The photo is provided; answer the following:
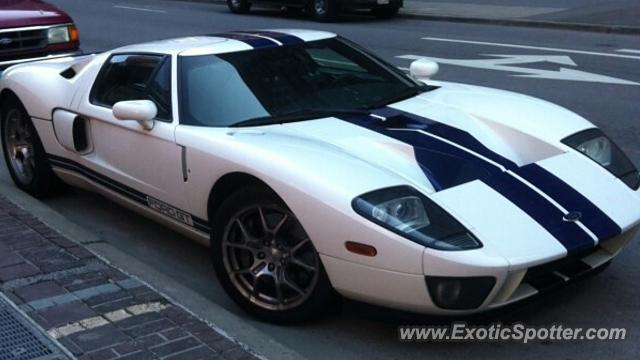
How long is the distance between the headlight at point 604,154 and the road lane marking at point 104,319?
2.16 metres

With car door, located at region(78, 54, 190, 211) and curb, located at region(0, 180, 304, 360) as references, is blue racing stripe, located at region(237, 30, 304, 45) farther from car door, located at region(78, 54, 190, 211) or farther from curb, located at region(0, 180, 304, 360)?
curb, located at region(0, 180, 304, 360)

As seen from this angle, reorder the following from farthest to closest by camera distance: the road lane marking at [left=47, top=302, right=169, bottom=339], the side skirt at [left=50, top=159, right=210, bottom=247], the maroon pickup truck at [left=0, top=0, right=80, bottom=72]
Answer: the maroon pickup truck at [left=0, top=0, right=80, bottom=72], the side skirt at [left=50, top=159, right=210, bottom=247], the road lane marking at [left=47, top=302, right=169, bottom=339]

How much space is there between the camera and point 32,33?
28.4 ft

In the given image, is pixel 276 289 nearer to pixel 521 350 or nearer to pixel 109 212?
pixel 521 350

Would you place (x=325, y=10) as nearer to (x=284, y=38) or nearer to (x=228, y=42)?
(x=284, y=38)

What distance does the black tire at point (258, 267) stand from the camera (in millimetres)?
3615

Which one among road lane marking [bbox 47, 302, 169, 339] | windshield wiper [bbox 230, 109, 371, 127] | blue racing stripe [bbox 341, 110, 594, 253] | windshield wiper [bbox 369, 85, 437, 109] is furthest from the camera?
windshield wiper [bbox 369, 85, 437, 109]

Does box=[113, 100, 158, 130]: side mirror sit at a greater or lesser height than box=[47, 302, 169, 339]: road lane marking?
greater

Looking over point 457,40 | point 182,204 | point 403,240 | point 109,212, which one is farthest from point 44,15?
point 457,40

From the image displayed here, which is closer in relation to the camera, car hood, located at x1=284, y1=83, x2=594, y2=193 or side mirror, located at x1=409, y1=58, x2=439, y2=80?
car hood, located at x1=284, y1=83, x2=594, y2=193

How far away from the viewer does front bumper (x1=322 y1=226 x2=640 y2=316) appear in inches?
125

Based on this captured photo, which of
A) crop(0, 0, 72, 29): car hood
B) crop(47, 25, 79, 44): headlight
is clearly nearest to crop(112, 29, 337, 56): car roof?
crop(0, 0, 72, 29): car hood

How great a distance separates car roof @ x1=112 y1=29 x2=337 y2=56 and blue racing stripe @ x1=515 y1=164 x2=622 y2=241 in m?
1.76

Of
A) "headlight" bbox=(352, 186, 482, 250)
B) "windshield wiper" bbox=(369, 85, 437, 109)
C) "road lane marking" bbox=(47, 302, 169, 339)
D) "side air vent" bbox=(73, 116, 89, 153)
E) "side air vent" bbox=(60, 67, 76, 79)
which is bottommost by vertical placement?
"road lane marking" bbox=(47, 302, 169, 339)
